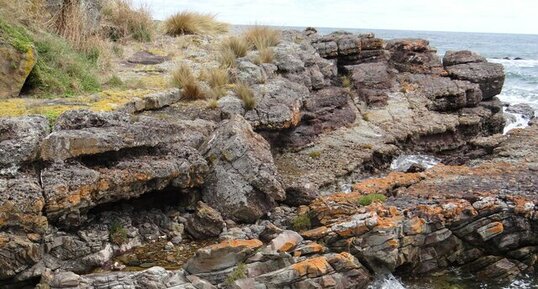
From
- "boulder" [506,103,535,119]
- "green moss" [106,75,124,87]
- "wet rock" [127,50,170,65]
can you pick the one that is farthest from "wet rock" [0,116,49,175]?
"boulder" [506,103,535,119]

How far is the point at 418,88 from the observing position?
17.0 meters

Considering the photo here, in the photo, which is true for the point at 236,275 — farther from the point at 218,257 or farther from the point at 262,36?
the point at 262,36

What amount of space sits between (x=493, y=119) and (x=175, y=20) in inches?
424

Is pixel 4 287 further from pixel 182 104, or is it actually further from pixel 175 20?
pixel 175 20

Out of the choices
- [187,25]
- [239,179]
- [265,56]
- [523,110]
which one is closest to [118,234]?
[239,179]

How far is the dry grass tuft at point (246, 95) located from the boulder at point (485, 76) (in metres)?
8.60

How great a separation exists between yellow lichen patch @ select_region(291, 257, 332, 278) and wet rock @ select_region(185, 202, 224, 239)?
1.91 meters

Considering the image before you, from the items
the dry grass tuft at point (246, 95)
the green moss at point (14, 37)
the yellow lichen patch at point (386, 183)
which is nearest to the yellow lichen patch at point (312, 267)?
the yellow lichen patch at point (386, 183)

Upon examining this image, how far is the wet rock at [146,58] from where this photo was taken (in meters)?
14.5

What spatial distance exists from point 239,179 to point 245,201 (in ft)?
1.51

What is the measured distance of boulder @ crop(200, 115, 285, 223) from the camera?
31.2 ft

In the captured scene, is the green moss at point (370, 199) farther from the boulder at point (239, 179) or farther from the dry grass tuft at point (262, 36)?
the dry grass tuft at point (262, 36)

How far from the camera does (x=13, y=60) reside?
1024 cm

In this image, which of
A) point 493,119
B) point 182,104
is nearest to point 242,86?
point 182,104
